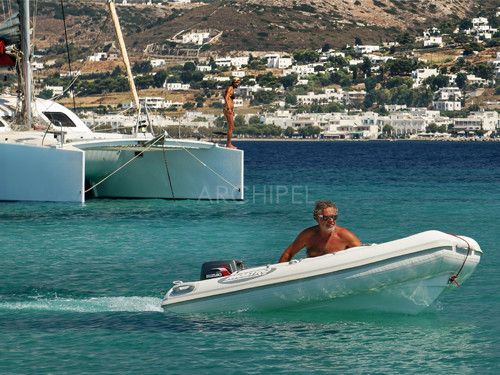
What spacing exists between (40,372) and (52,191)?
15.1m

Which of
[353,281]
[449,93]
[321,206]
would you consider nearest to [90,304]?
[321,206]

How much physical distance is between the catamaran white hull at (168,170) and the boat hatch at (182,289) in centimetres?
1333

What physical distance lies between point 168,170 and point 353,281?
16110 mm

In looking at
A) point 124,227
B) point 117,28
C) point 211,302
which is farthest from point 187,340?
point 117,28

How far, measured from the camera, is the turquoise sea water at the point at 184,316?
28.2 ft

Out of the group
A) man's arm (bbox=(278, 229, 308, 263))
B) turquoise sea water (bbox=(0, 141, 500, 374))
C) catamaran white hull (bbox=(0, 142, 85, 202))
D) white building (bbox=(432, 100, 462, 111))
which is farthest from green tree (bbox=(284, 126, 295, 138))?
man's arm (bbox=(278, 229, 308, 263))

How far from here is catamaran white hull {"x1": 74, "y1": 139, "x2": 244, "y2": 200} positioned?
24.2 meters

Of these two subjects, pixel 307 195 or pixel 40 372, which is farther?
pixel 307 195

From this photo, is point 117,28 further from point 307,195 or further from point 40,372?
point 40,372

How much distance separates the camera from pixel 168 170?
25156 mm

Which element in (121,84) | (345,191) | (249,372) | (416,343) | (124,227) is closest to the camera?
(249,372)

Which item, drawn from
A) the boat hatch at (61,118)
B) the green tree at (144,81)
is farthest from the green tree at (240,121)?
the boat hatch at (61,118)

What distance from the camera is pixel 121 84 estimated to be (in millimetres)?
152500

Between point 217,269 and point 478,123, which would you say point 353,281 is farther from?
point 478,123
